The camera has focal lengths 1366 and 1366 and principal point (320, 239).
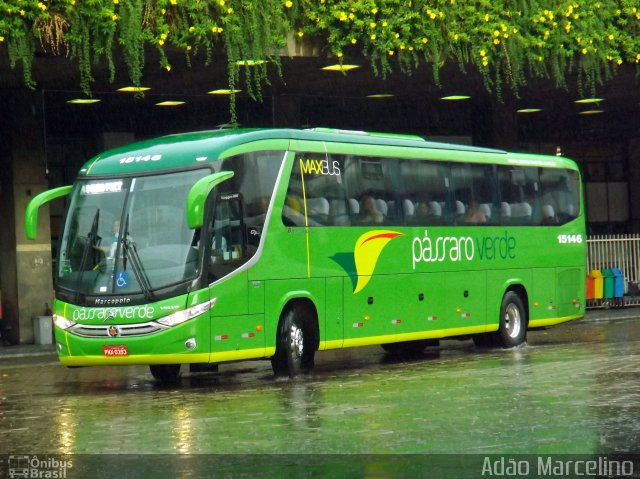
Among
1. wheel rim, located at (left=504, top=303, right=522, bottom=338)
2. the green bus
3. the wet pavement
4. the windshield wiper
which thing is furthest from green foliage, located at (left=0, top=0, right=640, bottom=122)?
the wet pavement

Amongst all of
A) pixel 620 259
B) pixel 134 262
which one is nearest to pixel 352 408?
pixel 134 262

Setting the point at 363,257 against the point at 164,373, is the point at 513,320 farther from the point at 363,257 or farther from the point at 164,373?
the point at 164,373

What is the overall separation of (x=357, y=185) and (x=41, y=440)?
860 centimetres

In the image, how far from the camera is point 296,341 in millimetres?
18406

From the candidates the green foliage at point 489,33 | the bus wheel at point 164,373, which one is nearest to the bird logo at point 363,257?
the bus wheel at point 164,373

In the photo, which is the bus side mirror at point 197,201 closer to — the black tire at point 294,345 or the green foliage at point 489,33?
the black tire at point 294,345

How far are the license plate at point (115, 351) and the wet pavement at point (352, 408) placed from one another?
500 millimetres

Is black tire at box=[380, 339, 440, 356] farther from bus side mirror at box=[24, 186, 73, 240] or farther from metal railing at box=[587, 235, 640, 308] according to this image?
metal railing at box=[587, 235, 640, 308]

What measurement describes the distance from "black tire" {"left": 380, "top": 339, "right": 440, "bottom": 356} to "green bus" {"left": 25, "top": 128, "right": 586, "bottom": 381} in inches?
2.0

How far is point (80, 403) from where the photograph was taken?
15.6m

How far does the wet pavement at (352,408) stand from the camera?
11.1m

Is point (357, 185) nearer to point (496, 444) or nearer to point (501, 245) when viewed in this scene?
point (501, 245)

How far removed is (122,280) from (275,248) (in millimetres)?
2169

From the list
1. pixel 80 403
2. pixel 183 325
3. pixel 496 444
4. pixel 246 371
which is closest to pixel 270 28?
pixel 246 371
